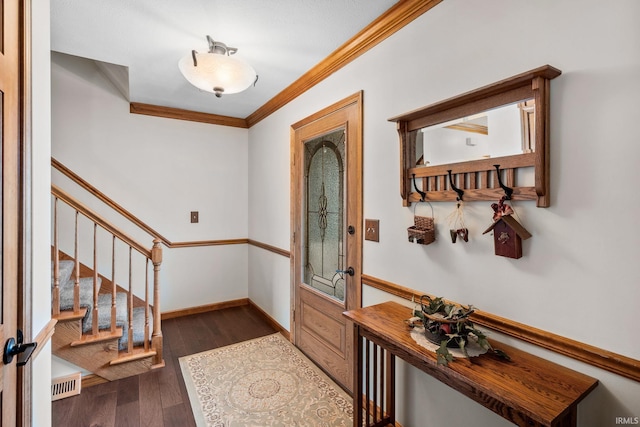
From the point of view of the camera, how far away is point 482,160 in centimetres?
127

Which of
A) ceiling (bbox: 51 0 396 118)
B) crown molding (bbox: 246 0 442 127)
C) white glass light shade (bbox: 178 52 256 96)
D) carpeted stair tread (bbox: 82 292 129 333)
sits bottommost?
carpeted stair tread (bbox: 82 292 129 333)

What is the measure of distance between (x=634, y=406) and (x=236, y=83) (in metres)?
2.29

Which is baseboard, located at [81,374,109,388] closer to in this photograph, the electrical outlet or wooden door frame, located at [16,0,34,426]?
wooden door frame, located at [16,0,34,426]

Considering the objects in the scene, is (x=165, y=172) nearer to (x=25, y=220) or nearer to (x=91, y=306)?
(x=91, y=306)

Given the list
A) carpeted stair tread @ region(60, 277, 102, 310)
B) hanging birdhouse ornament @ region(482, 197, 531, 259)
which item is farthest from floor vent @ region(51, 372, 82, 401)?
hanging birdhouse ornament @ region(482, 197, 531, 259)

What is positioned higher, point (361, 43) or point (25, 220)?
point (361, 43)

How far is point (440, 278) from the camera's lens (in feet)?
4.83

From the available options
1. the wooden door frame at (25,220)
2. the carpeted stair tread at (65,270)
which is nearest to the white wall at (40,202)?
the wooden door frame at (25,220)

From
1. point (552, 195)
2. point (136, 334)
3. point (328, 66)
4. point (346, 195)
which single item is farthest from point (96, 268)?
point (552, 195)

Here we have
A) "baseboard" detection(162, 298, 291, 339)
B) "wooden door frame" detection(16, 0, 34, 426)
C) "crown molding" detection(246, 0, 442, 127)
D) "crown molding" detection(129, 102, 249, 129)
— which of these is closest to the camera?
"wooden door frame" detection(16, 0, 34, 426)

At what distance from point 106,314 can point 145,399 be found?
0.82 meters

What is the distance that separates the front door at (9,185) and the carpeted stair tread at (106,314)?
4.91 ft

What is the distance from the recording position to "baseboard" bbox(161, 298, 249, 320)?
3418 millimetres

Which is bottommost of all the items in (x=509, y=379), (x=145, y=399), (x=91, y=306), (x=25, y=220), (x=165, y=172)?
(x=145, y=399)
